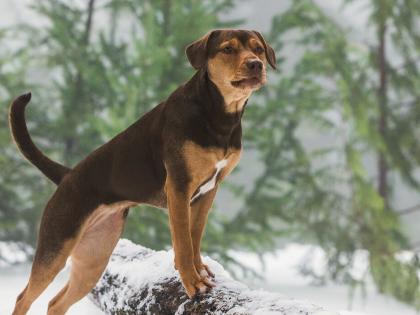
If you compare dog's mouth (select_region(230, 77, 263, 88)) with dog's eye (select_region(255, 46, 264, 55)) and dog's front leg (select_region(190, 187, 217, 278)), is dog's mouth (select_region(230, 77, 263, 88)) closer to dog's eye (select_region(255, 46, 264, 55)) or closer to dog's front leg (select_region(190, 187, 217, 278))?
dog's eye (select_region(255, 46, 264, 55))

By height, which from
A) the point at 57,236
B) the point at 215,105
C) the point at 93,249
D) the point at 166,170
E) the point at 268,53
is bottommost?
the point at 93,249

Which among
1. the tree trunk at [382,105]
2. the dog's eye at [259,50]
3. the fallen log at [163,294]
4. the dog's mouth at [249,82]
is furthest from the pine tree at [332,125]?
the dog's mouth at [249,82]

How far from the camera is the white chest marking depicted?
2.04 metres

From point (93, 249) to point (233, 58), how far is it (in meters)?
0.98

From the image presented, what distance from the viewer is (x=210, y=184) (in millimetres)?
2113

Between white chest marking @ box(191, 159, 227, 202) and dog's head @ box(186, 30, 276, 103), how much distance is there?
24cm

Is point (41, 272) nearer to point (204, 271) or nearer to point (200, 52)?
point (204, 271)

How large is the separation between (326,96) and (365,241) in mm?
1824

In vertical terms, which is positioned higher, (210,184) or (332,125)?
(210,184)

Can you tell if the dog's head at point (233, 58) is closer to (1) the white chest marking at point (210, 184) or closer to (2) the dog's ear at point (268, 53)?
(2) the dog's ear at point (268, 53)

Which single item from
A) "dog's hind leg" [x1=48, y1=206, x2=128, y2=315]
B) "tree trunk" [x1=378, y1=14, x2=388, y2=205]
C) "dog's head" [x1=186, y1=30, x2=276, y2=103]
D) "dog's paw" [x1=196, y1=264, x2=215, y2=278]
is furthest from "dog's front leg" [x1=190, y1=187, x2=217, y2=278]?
"tree trunk" [x1=378, y1=14, x2=388, y2=205]

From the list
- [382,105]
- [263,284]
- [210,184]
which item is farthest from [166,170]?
[263,284]

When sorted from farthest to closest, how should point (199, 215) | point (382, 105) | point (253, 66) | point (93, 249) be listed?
point (382, 105), point (93, 249), point (199, 215), point (253, 66)

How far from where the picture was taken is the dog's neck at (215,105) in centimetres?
200
